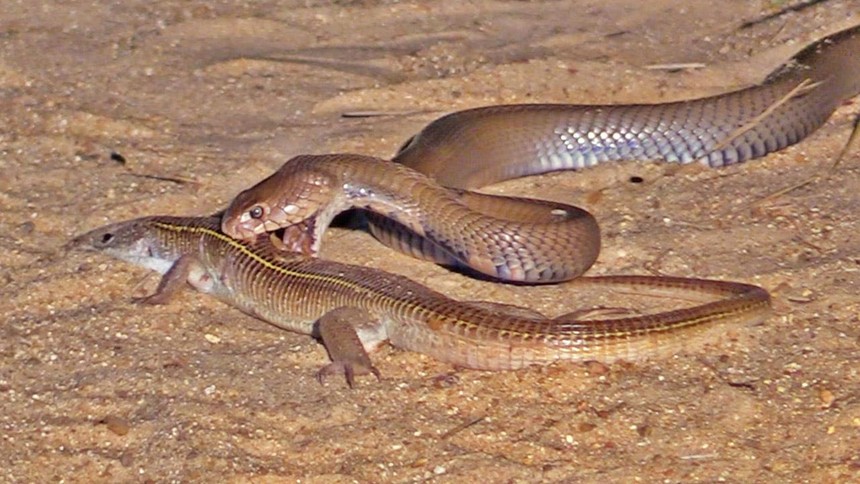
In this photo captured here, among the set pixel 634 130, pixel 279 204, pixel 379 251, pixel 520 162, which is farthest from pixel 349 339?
pixel 634 130

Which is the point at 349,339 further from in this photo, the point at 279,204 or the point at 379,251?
the point at 379,251

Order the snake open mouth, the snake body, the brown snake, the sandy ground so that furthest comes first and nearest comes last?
the snake body
the snake open mouth
the brown snake
the sandy ground

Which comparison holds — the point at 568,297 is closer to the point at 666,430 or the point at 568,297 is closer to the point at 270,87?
the point at 666,430

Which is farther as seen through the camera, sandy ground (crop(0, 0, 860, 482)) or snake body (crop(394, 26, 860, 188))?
snake body (crop(394, 26, 860, 188))

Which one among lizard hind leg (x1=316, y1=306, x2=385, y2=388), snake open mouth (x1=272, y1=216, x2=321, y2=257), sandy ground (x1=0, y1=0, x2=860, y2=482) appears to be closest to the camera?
sandy ground (x1=0, y1=0, x2=860, y2=482)

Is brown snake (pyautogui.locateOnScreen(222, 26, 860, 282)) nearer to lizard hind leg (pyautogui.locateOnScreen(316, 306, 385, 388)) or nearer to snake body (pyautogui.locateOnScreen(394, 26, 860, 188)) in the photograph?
snake body (pyautogui.locateOnScreen(394, 26, 860, 188))

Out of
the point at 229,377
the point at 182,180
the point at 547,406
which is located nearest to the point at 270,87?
the point at 182,180

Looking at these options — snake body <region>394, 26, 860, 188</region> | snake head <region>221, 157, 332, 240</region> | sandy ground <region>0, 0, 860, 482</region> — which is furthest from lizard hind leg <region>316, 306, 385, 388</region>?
snake body <region>394, 26, 860, 188</region>
